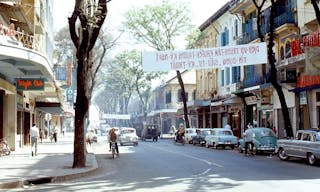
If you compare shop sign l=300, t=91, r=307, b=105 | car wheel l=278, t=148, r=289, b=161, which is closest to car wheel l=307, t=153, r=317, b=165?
car wheel l=278, t=148, r=289, b=161

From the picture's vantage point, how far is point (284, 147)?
2492 cm

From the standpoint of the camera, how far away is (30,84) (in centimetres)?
2880

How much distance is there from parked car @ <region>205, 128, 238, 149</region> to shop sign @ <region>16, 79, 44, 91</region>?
14532 millimetres

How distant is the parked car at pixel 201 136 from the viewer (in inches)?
1686

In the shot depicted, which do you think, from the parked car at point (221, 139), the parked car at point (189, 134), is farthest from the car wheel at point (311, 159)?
the parked car at point (189, 134)

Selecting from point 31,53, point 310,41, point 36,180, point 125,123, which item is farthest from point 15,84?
point 125,123

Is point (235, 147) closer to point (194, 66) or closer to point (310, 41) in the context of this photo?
point (310, 41)

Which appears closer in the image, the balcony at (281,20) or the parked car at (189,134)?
the balcony at (281,20)

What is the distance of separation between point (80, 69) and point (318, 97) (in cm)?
1720

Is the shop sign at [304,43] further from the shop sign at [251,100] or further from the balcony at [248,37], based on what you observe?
the shop sign at [251,100]

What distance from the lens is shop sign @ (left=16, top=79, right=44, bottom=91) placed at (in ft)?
92.9

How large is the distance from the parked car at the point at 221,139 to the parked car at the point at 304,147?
38.2 ft

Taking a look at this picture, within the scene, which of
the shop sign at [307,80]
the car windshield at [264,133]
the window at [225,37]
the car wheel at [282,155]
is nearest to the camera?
the car wheel at [282,155]

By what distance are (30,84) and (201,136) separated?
18483mm
